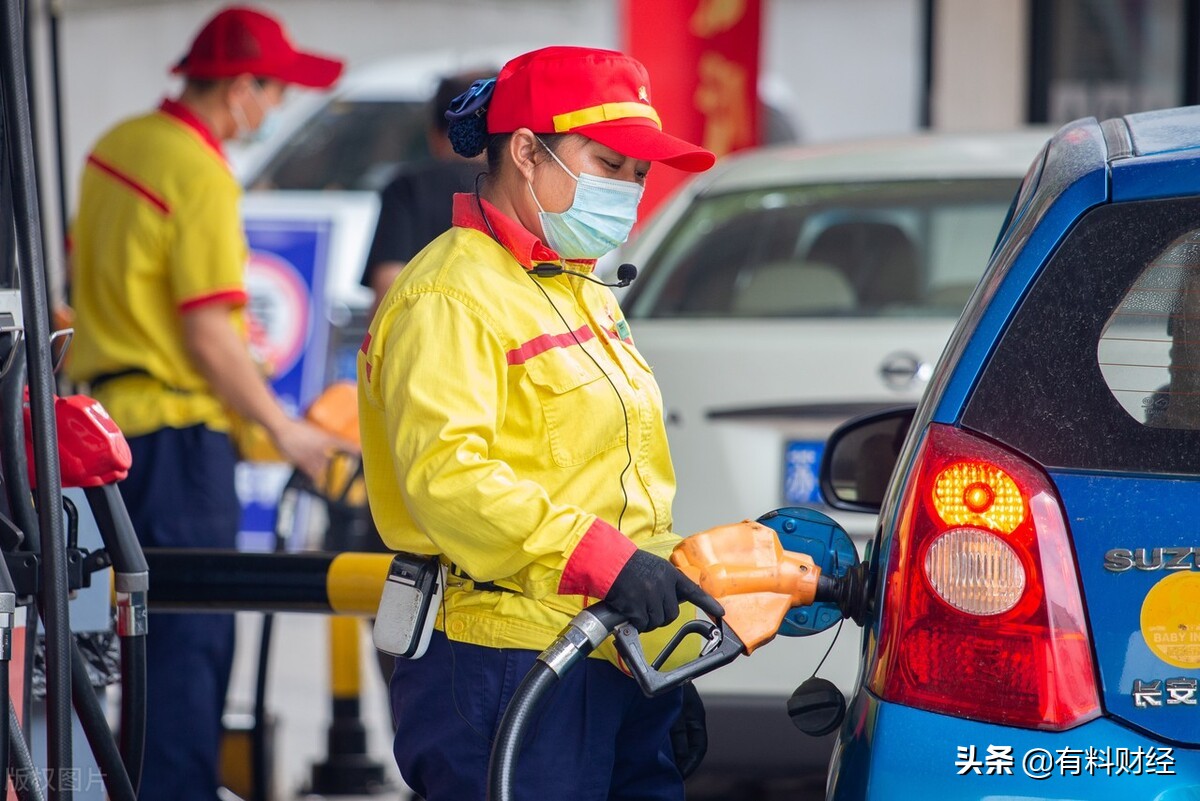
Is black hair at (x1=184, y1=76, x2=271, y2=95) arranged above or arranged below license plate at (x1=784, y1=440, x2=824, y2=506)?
above

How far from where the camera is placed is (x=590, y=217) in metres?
2.53

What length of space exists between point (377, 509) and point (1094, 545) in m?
1.00

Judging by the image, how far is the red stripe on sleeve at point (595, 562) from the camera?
2.25 m

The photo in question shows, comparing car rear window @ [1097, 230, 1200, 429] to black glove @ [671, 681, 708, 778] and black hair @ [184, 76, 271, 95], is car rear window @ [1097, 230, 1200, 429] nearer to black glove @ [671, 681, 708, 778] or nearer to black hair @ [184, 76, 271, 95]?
black glove @ [671, 681, 708, 778]

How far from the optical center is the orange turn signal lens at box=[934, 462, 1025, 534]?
212 centimetres

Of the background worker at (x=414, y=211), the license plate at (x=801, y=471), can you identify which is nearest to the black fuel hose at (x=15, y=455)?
the license plate at (x=801, y=471)

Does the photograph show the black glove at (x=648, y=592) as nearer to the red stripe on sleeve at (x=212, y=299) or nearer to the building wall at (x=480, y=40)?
the red stripe on sleeve at (x=212, y=299)

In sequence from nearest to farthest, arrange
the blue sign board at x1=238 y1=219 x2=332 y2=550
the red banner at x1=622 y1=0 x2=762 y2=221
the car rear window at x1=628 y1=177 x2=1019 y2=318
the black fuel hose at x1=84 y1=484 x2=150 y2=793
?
the black fuel hose at x1=84 y1=484 x2=150 y2=793, the car rear window at x1=628 y1=177 x2=1019 y2=318, the red banner at x1=622 y1=0 x2=762 y2=221, the blue sign board at x1=238 y1=219 x2=332 y2=550

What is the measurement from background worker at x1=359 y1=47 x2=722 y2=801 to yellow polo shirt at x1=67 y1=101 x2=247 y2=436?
1514 millimetres

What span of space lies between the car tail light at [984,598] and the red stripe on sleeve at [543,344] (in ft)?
1.75

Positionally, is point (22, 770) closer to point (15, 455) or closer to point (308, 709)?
point (15, 455)

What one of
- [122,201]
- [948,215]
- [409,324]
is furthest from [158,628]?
[948,215]

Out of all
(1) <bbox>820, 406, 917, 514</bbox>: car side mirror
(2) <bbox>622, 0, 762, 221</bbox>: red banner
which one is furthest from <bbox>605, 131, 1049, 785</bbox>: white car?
(2) <bbox>622, 0, 762, 221</bbox>: red banner

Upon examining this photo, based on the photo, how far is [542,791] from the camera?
8.06 ft
